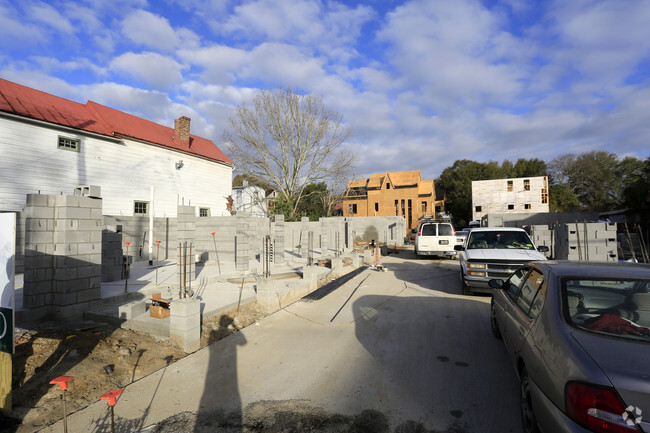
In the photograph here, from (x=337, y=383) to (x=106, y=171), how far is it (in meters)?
18.2

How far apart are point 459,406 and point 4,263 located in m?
5.05

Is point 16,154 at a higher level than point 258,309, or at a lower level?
higher

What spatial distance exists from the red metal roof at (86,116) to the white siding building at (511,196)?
1351 inches

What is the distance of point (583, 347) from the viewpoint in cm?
222

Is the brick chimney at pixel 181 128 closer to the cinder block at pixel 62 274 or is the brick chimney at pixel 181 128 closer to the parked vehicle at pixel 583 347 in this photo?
the cinder block at pixel 62 274

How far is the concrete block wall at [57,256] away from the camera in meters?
5.83

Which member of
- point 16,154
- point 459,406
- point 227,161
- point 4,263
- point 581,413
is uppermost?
point 227,161

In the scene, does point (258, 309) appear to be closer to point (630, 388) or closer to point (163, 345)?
point (163, 345)

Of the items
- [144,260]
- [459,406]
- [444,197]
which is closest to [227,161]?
[144,260]

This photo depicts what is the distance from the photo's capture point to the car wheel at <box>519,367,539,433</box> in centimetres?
279

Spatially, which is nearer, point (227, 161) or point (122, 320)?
point (122, 320)

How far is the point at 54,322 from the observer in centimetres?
573

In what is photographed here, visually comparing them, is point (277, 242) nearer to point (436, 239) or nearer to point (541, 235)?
point (436, 239)

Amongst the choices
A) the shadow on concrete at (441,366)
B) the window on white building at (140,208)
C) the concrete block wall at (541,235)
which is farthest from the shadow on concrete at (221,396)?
the concrete block wall at (541,235)
